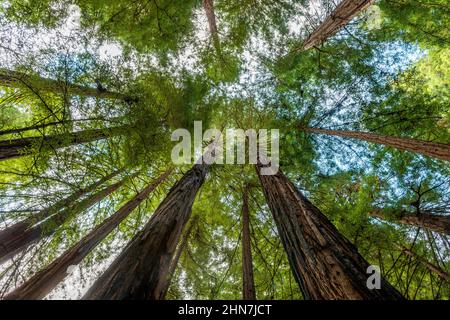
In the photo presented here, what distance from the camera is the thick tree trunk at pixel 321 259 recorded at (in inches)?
72.5

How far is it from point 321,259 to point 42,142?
12.5 feet

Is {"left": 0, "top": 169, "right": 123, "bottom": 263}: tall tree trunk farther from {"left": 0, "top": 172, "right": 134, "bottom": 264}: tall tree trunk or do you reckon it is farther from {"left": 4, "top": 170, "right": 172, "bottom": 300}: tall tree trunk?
{"left": 4, "top": 170, "right": 172, "bottom": 300}: tall tree trunk

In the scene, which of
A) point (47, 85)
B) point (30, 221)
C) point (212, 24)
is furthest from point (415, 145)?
point (30, 221)

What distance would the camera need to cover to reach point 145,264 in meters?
1.79

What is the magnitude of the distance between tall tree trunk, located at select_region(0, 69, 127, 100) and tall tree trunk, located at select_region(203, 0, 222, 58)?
334 centimetres

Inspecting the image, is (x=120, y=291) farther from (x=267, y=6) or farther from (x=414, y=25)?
(x=267, y=6)

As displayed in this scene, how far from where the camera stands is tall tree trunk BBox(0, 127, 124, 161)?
11.9ft

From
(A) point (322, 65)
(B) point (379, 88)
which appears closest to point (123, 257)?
(B) point (379, 88)

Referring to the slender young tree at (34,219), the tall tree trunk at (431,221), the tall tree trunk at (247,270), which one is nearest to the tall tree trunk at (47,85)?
the slender young tree at (34,219)

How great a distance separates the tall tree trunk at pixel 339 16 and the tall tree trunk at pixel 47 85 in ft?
14.9

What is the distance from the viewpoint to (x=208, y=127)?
21.4 ft

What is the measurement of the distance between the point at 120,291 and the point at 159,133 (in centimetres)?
376

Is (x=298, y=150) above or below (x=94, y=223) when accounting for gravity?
above

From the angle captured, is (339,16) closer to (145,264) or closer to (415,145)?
(415,145)
